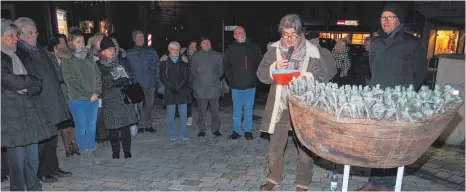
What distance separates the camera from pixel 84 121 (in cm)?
542

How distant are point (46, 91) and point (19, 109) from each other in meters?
0.68

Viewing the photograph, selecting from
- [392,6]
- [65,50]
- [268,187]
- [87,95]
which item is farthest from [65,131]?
[392,6]

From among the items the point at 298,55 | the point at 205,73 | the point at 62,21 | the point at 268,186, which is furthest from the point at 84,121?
the point at 62,21

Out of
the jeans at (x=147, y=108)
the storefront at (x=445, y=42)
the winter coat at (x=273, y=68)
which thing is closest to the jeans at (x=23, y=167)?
the winter coat at (x=273, y=68)

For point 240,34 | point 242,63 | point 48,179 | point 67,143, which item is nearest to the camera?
point 48,179

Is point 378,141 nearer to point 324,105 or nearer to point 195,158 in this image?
point 324,105

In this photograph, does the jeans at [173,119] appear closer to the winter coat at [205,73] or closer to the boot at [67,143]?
the winter coat at [205,73]

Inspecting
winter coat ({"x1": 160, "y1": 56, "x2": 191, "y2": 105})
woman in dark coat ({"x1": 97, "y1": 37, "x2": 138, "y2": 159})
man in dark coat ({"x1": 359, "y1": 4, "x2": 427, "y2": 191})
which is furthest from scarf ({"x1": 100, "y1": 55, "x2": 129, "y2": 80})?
man in dark coat ({"x1": 359, "y1": 4, "x2": 427, "y2": 191})

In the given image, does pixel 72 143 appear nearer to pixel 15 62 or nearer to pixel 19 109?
pixel 19 109

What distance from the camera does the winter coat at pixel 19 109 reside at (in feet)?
12.2

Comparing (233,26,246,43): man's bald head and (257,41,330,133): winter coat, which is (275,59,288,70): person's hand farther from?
(233,26,246,43): man's bald head

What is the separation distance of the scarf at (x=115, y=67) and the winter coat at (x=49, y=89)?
0.87 m

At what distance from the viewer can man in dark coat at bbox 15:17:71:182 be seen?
4.22 m

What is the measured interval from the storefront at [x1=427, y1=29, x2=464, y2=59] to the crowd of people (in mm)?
16937
